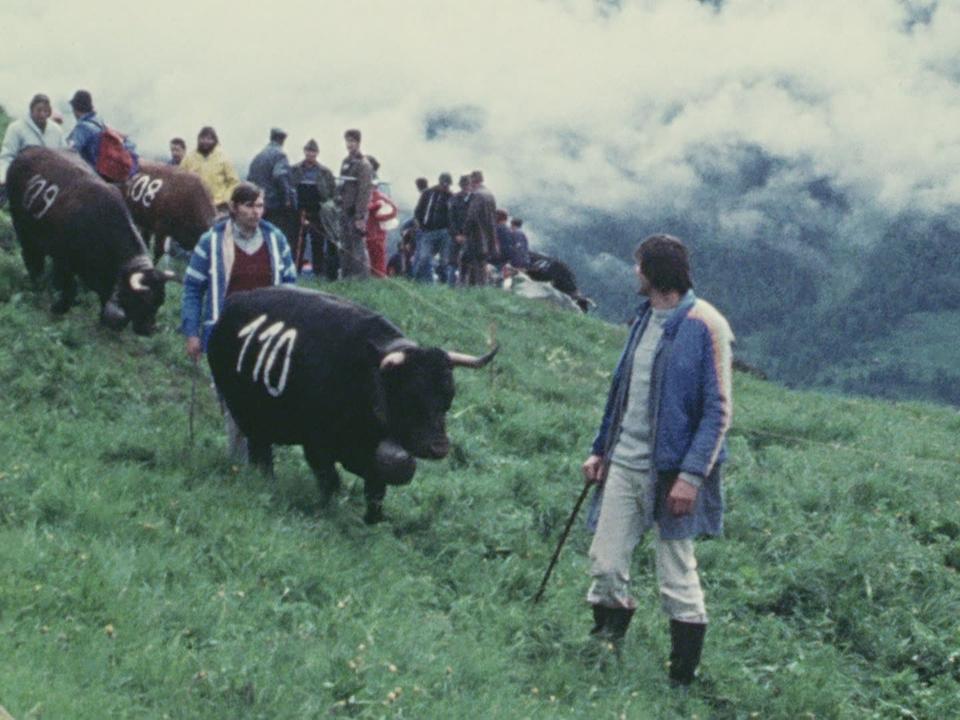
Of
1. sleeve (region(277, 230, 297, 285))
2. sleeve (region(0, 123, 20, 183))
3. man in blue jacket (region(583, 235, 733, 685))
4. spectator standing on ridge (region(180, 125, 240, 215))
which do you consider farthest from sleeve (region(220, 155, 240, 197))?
man in blue jacket (region(583, 235, 733, 685))

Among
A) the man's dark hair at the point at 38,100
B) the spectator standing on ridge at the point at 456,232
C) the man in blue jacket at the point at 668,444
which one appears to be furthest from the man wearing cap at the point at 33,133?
the man in blue jacket at the point at 668,444

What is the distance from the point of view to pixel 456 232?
2045 centimetres

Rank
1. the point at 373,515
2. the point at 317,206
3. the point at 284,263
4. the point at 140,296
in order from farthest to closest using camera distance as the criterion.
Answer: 1. the point at 317,206
2. the point at 140,296
3. the point at 284,263
4. the point at 373,515

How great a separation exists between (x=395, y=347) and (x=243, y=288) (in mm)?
1676

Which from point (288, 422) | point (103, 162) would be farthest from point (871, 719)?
point (103, 162)

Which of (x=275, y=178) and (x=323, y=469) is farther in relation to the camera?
(x=275, y=178)

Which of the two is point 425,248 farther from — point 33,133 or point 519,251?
point 33,133

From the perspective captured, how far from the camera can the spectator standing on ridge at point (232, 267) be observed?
343 inches

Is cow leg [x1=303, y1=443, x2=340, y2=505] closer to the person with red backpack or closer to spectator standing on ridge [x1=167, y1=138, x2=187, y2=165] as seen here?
the person with red backpack

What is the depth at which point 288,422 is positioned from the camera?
27.2 ft

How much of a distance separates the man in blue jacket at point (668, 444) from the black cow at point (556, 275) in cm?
1743

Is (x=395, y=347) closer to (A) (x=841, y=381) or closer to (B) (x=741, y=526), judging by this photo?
(B) (x=741, y=526)

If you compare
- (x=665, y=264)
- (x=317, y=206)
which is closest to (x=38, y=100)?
(x=317, y=206)

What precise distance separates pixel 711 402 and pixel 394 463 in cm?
227
